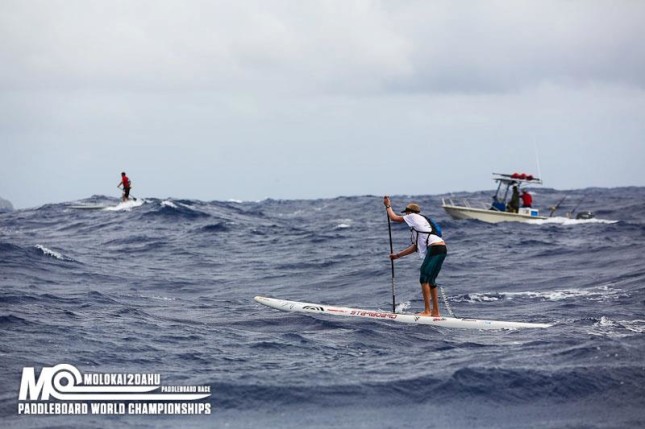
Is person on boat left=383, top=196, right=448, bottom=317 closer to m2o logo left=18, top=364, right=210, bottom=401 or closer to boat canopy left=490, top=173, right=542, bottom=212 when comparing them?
m2o logo left=18, top=364, right=210, bottom=401

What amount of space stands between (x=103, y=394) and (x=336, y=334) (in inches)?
203

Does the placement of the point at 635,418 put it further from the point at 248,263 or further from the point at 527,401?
the point at 248,263

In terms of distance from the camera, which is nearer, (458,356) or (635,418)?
(635,418)

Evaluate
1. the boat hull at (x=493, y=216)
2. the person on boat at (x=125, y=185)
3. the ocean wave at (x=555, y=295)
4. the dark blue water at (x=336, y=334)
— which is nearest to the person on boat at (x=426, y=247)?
the dark blue water at (x=336, y=334)

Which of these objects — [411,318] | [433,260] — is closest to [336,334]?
[411,318]

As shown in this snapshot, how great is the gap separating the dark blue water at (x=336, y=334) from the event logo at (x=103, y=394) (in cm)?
22

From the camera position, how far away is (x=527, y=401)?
9.34 metres

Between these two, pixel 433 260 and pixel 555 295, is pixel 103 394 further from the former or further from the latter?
pixel 555 295

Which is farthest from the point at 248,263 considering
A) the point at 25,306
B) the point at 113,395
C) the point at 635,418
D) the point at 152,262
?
the point at 635,418

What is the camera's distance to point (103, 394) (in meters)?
9.46

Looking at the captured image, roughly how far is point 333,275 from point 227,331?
9.37 metres

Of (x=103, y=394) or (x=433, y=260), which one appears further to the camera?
(x=433, y=260)

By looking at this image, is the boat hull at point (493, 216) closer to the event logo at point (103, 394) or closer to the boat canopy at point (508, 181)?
the boat canopy at point (508, 181)

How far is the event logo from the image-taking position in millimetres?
9031
